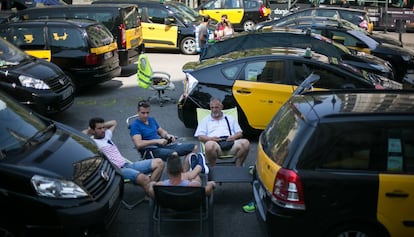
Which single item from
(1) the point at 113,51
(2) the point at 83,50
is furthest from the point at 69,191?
(1) the point at 113,51

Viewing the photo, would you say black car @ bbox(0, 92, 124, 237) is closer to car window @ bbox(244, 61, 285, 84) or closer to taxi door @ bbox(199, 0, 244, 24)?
car window @ bbox(244, 61, 285, 84)

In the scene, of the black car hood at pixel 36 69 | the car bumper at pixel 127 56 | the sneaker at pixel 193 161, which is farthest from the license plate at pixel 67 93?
the car bumper at pixel 127 56

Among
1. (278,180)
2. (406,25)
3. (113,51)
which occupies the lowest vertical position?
(406,25)

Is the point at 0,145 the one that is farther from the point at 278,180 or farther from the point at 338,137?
the point at 338,137

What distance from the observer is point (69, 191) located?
4645 mm

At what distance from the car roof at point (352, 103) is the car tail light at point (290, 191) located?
0.53 m

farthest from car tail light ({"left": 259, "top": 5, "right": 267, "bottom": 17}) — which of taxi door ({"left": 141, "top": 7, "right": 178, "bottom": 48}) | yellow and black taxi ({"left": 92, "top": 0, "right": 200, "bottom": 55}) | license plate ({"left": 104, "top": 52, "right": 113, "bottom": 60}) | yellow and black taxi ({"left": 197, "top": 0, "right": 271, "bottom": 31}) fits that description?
license plate ({"left": 104, "top": 52, "right": 113, "bottom": 60})

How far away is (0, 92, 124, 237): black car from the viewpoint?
4.40 meters

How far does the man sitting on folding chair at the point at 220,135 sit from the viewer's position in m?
7.00

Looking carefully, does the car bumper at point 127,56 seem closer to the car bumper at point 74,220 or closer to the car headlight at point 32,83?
the car headlight at point 32,83

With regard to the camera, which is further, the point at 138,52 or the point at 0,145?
the point at 138,52

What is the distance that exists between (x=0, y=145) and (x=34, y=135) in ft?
1.77

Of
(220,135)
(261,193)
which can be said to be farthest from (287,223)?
(220,135)

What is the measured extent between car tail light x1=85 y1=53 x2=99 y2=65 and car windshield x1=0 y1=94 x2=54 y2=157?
548 centimetres
